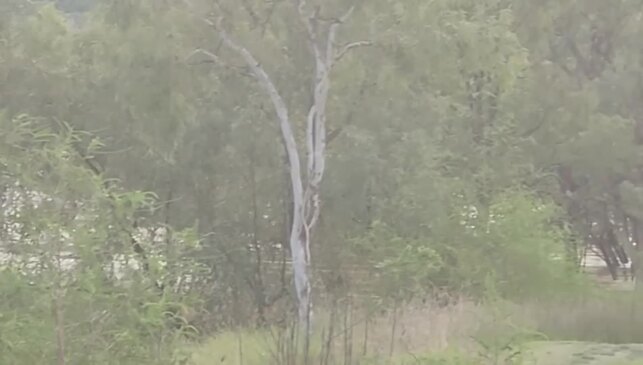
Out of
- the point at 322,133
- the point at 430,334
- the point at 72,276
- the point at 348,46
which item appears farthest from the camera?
the point at 322,133

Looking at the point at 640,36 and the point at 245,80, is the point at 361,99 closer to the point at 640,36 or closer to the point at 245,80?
the point at 245,80

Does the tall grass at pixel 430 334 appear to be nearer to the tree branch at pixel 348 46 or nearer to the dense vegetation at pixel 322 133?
the dense vegetation at pixel 322 133

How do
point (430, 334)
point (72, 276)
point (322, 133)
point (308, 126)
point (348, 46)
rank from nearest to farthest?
point (72, 276) < point (430, 334) < point (348, 46) < point (322, 133) < point (308, 126)

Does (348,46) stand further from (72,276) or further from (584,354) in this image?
(72,276)

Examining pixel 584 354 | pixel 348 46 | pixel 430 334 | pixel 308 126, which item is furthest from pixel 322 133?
pixel 584 354

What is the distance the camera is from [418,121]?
50.6ft

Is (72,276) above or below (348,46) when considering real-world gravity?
below

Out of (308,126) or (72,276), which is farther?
(308,126)

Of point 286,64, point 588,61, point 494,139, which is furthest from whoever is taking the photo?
point 588,61

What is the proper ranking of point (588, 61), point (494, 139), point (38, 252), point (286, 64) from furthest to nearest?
point (588, 61) → point (494, 139) → point (286, 64) → point (38, 252)

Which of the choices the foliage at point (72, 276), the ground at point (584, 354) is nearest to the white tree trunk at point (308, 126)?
the ground at point (584, 354)

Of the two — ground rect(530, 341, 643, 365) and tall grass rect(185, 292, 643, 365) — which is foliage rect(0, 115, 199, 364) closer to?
tall grass rect(185, 292, 643, 365)

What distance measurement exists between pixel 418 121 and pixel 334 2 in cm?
280

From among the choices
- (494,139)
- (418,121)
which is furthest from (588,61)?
(418,121)
